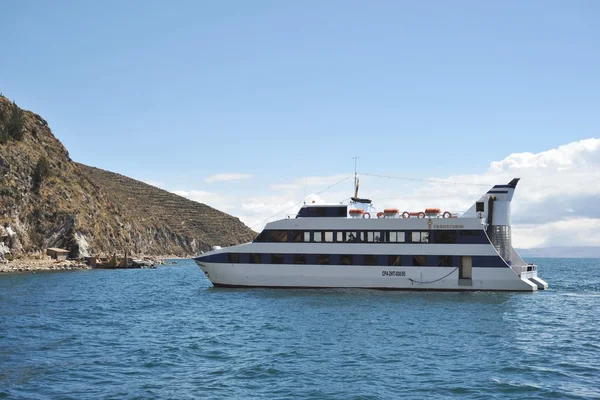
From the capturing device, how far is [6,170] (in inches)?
3209

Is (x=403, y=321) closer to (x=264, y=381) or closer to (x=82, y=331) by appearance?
(x=264, y=381)

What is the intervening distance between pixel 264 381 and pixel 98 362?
6.35 m

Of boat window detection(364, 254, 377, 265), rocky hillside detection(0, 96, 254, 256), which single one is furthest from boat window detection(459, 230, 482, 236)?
rocky hillside detection(0, 96, 254, 256)

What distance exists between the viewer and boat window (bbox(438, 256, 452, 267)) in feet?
128

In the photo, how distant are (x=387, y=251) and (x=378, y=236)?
1235 mm

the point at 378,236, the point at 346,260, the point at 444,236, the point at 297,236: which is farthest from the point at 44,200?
the point at 444,236

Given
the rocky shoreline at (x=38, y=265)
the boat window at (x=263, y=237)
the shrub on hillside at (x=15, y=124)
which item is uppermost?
the shrub on hillside at (x=15, y=124)

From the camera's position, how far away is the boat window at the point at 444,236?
128ft

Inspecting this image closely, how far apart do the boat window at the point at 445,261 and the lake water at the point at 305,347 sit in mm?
2542

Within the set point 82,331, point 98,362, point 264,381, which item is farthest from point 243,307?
point 264,381

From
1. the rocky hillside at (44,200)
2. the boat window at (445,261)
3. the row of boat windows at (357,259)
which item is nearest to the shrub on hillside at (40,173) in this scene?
the rocky hillside at (44,200)

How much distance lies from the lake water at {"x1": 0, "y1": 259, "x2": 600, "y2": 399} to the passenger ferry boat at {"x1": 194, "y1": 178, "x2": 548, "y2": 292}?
1.74m

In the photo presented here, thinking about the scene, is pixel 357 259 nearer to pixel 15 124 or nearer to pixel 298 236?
pixel 298 236

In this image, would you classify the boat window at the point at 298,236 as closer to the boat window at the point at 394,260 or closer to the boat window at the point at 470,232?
the boat window at the point at 394,260
